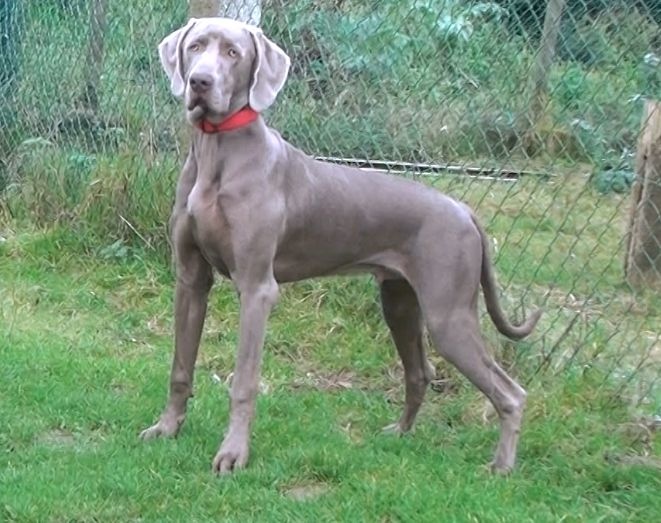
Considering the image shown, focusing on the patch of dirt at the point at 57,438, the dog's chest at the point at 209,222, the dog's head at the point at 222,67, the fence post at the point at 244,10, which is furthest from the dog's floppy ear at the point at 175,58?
the fence post at the point at 244,10

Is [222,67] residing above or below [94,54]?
above

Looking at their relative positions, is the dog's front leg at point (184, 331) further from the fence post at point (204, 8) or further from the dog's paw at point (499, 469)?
the fence post at point (204, 8)

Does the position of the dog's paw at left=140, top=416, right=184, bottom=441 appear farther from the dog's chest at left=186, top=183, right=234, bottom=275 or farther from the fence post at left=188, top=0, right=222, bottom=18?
the fence post at left=188, top=0, right=222, bottom=18

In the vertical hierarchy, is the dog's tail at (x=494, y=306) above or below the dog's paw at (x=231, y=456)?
above

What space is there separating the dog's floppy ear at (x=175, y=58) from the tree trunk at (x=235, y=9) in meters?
1.87

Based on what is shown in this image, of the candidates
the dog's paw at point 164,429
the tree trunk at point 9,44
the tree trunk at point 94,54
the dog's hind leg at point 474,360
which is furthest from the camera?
the tree trunk at point 9,44

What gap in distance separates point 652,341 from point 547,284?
1.69ft

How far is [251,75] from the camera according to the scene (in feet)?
14.4

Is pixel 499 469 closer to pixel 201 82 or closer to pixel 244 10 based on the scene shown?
pixel 201 82

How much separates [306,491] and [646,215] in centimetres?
219

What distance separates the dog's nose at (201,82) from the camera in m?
4.17

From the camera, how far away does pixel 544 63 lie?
17.0 ft

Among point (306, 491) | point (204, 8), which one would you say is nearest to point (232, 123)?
point (306, 491)

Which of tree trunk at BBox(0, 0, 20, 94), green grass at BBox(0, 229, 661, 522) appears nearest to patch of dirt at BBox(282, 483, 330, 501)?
green grass at BBox(0, 229, 661, 522)
